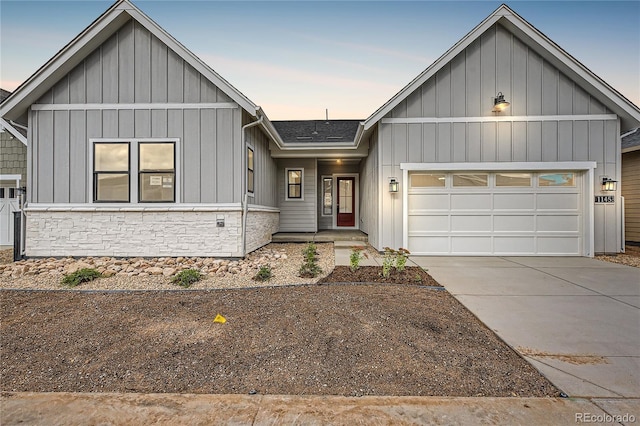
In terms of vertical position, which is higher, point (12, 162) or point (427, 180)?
point (12, 162)

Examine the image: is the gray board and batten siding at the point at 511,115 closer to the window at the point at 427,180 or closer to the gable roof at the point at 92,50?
the window at the point at 427,180

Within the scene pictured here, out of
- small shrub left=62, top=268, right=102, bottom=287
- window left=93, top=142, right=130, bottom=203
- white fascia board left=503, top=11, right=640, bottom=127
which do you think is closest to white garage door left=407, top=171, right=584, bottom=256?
white fascia board left=503, top=11, right=640, bottom=127

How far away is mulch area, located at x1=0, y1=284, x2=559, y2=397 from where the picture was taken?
207 centimetres

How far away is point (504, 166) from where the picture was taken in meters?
7.18

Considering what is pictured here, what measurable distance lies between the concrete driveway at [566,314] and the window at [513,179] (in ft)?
6.86

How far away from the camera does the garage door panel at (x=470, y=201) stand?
7.37 m

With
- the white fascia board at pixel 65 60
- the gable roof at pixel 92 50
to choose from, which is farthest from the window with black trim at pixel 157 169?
the white fascia board at pixel 65 60

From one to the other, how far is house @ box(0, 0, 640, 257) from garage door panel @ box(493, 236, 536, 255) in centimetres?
3

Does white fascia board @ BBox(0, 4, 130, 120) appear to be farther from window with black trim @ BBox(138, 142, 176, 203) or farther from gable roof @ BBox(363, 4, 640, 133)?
gable roof @ BBox(363, 4, 640, 133)

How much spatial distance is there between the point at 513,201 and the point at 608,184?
218 centimetres

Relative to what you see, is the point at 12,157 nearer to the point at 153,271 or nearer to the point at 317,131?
the point at 153,271

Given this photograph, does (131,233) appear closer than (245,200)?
Yes

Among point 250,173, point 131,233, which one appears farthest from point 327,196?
point 131,233

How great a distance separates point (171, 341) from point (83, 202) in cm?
574
